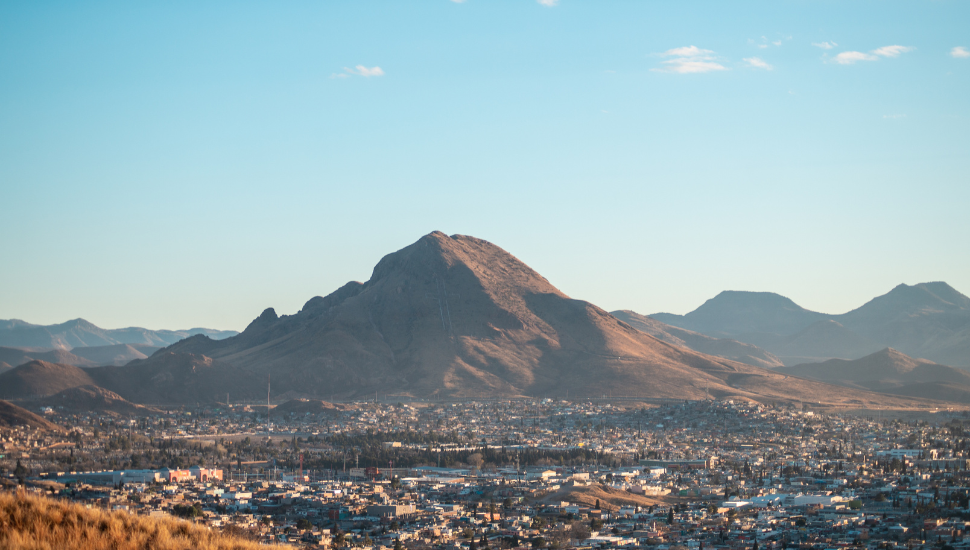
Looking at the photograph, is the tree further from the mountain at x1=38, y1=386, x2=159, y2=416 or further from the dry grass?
the mountain at x1=38, y1=386, x2=159, y2=416

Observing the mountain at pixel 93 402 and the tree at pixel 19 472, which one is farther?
the mountain at pixel 93 402

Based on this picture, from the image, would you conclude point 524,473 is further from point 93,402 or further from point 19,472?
point 93,402

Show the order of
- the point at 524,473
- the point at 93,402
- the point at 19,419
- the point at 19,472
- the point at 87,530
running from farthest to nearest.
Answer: the point at 93,402 < the point at 19,419 < the point at 524,473 < the point at 19,472 < the point at 87,530

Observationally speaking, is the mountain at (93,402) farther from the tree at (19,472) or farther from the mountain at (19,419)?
the tree at (19,472)

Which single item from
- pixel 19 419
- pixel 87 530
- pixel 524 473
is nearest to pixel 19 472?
pixel 524 473

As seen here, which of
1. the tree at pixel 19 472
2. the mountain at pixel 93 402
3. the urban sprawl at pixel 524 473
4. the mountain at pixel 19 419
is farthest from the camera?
the mountain at pixel 93 402

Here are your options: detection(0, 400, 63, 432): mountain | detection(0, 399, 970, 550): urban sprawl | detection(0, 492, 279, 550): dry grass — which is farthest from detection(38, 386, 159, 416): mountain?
detection(0, 492, 279, 550): dry grass

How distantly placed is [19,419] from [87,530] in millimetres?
130577

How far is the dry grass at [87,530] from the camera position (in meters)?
25.6

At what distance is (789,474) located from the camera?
108 m

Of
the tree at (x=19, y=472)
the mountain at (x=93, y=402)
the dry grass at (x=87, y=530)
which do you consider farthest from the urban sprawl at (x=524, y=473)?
the dry grass at (x=87, y=530)

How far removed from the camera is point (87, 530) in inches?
1048

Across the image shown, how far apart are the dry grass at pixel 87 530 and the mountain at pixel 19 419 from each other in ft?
406

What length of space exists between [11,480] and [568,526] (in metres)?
47.0
